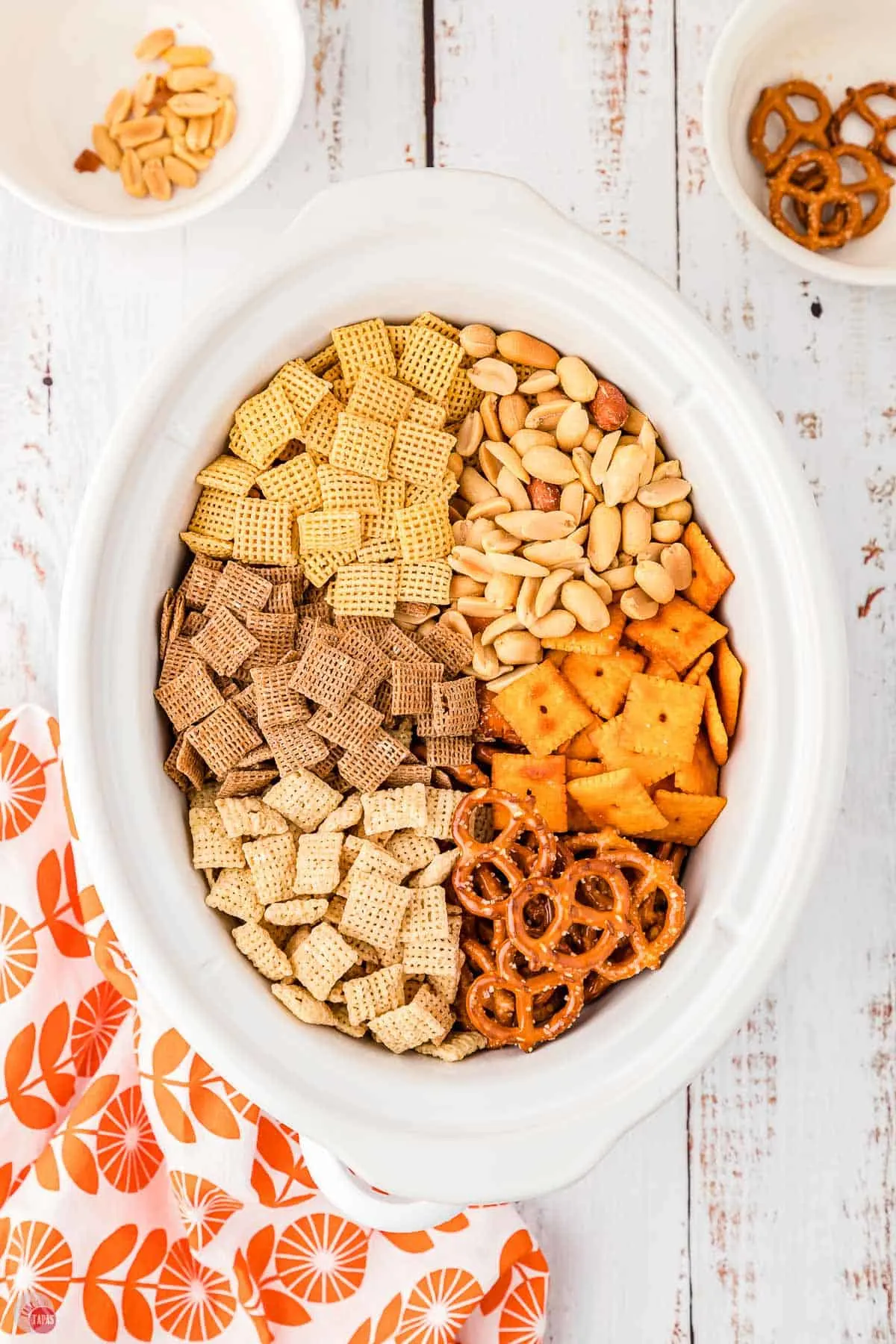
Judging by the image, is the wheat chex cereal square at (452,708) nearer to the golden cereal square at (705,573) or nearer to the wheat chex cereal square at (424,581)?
the wheat chex cereal square at (424,581)

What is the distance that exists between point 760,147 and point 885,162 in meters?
0.14

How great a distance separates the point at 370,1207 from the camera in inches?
41.9

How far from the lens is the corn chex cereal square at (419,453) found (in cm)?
109

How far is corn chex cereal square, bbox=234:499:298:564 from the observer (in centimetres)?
107

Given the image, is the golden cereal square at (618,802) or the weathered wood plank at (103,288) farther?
the weathered wood plank at (103,288)

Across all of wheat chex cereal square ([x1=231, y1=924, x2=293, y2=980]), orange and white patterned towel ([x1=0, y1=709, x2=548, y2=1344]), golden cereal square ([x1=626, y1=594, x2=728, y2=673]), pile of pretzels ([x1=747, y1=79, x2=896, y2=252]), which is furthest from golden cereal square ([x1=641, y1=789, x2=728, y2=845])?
pile of pretzels ([x1=747, y1=79, x2=896, y2=252])

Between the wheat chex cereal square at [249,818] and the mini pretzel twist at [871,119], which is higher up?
the mini pretzel twist at [871,119]

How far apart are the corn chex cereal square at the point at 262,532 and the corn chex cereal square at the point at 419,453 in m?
0.11

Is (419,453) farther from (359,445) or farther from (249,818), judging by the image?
(249,818)

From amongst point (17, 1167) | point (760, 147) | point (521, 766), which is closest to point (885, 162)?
point (760, 147)

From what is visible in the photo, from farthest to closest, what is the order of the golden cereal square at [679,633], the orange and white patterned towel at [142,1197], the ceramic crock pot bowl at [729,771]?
the orange and white patterned towel at [142,1197] < the golden cereal square at [679,633] < the ceramic crock pot bowl at [729,771]

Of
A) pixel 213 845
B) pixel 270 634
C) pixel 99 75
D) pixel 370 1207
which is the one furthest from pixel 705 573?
pixel 99 75

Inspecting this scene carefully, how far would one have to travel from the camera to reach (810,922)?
128 centimetres

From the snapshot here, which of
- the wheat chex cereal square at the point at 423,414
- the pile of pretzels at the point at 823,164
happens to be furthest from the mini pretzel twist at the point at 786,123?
the wheat chex cereal square at the point at 423,414
